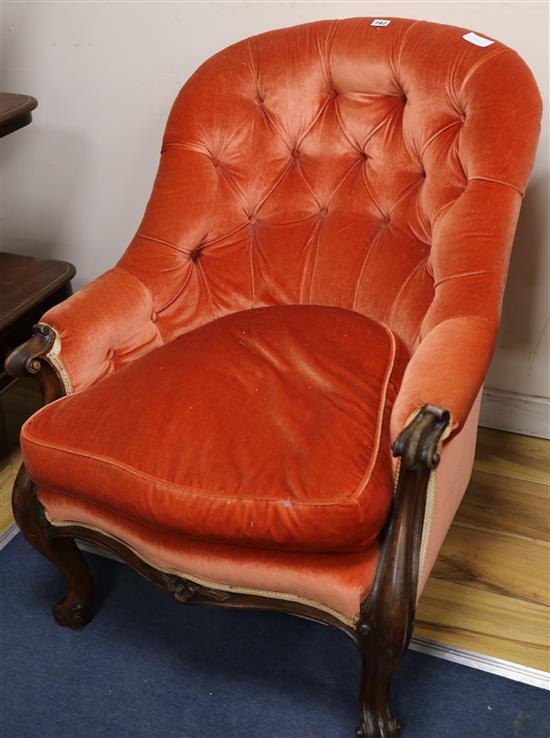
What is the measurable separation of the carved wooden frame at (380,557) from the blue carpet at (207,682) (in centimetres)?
12

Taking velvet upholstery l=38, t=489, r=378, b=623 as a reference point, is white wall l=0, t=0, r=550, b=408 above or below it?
above

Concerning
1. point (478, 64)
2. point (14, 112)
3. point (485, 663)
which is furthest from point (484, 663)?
point (14, 112)

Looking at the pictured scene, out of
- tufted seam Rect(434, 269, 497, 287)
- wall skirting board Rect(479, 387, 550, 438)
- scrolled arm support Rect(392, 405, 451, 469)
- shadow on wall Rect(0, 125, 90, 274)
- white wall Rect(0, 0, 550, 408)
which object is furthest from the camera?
shadow on wall Rect(0, 125, 90, 274)

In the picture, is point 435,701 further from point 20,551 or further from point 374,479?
point 20,551

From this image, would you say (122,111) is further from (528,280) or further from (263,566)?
(263,566)

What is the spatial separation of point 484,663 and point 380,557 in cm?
43

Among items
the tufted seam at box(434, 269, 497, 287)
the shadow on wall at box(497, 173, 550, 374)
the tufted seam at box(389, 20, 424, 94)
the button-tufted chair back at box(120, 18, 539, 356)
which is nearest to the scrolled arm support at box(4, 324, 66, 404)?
the button-tufted chair back at box(120, 18, 539, 356)

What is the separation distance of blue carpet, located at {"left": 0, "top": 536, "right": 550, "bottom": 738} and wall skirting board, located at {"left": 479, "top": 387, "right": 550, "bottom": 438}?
72 cm

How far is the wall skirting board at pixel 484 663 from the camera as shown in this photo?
148cm

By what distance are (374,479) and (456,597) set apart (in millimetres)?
565

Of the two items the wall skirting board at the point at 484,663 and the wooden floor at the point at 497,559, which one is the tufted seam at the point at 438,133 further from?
the wall skirting board at the point at 484,663

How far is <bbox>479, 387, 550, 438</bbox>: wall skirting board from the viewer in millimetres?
2021

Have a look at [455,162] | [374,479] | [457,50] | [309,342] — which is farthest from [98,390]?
[457,50]

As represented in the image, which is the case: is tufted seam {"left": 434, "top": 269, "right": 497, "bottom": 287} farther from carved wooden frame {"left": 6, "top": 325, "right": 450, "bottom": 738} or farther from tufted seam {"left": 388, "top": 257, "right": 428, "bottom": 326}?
carved wooden frame {"left": 6, "top": 325, "right": 450, "bottom": 738}
